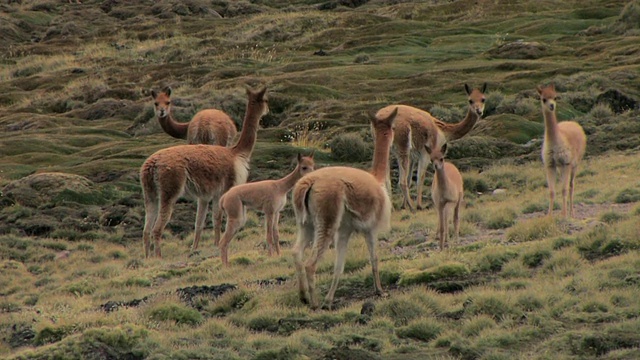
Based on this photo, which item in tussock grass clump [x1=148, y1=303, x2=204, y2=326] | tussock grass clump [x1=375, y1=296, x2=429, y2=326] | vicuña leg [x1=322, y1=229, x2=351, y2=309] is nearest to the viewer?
tussock grass clump [x1=375, y1=296, x2=429, y2=326]

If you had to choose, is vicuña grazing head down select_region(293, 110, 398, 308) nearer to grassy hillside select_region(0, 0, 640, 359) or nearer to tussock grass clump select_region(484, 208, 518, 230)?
grassy hillside select_region(0, 0, 640, 359)

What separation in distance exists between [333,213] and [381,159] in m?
1.79

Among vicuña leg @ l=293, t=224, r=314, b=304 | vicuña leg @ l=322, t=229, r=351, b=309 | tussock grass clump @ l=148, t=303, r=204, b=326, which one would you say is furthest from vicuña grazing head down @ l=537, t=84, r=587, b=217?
tussock grass clump @ l=148, t=303, r=204, b=326

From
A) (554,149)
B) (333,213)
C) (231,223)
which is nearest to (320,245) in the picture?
(333,213)

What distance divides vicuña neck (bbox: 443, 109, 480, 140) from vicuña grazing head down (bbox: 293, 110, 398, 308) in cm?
909

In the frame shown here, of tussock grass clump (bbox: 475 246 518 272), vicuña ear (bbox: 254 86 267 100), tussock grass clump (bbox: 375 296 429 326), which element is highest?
vicuña ear (bbox: 254 86 267 100)

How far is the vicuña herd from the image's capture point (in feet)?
37.9

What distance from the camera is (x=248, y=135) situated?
18641 mm

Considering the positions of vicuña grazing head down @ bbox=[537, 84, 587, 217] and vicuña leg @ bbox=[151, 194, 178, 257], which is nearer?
vicuña grazing head down @ bbox=[537, 84, 587, 217]

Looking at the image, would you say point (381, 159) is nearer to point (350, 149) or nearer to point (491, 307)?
point (491, 307)

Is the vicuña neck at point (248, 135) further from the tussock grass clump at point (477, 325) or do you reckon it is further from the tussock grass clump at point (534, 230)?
the tussock grass clump at point (477, 325)

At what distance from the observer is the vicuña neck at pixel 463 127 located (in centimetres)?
2073

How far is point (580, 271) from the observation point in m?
12.3

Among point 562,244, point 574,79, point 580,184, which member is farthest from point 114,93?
point 562,244
